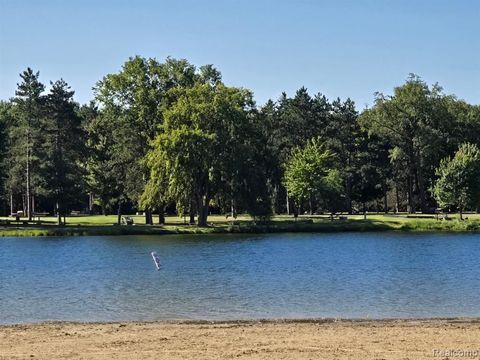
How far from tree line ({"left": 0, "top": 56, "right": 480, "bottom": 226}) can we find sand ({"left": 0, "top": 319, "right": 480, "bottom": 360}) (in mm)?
47984

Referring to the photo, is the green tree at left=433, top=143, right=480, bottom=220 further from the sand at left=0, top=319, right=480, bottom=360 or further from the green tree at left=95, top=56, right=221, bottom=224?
the sand at left=0, top=319, right=480, bottom=360

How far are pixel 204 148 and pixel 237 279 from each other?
36.2 meters

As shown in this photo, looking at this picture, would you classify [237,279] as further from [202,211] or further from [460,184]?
[460,184]

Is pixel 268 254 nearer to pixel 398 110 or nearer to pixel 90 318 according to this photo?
pixel 90 318

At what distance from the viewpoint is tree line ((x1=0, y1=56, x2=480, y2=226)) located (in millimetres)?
70125

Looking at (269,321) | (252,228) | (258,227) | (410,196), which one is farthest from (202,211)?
(269,321)

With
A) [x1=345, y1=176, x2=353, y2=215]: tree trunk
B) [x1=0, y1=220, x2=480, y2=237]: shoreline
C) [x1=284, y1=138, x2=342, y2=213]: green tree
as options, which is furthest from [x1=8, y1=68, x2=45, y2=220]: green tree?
[x1=345, y1=176, x2=353, y2=215]: tree trunk

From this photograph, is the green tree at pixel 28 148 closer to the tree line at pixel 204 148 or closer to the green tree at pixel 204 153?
the tree line at pixel 204 148

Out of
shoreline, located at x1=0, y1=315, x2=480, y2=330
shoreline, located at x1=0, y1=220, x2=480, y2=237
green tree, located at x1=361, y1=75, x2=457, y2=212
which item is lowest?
shoreline, located at x1=0, y1=315, x2=480, y2=330

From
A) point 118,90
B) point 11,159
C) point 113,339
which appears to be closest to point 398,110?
point 118,90

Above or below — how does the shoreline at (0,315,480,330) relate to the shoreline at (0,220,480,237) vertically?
below

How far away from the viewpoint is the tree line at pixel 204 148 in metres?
70.1

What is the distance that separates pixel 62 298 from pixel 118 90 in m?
49.5

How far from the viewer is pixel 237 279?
33.9m
